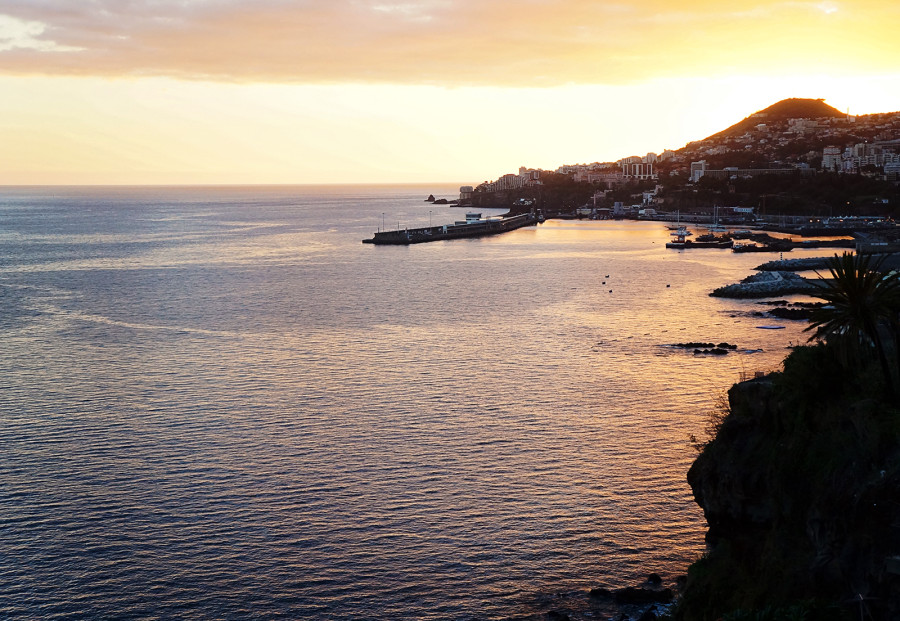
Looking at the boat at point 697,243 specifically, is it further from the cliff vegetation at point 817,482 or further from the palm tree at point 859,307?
the palm tree at point 859,307

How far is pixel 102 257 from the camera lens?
100562 millimetres

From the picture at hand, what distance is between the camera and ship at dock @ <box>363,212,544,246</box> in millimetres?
121625

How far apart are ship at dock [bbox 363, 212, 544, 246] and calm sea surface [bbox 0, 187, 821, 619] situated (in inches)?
2148

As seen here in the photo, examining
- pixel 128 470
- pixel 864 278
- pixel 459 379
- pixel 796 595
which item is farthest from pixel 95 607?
pixel 459 379

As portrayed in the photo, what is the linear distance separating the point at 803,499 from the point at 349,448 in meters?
16.5

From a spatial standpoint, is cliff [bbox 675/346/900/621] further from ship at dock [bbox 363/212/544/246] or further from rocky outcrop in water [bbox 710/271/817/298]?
ship at dock [bbox 363/212/544/246]

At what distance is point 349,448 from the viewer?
3002cm

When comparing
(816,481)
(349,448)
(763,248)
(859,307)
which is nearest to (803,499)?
(816,481)

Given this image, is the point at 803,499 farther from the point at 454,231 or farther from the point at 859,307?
the point at 454,231

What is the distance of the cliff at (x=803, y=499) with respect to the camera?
1532 centimetres

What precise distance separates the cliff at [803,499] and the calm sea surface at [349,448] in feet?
10.0

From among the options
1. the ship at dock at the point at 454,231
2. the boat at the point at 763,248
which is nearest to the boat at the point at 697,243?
the boat at the point at 763,248

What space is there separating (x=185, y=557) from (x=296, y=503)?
4.03m

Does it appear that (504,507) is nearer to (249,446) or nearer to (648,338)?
(249,446)
